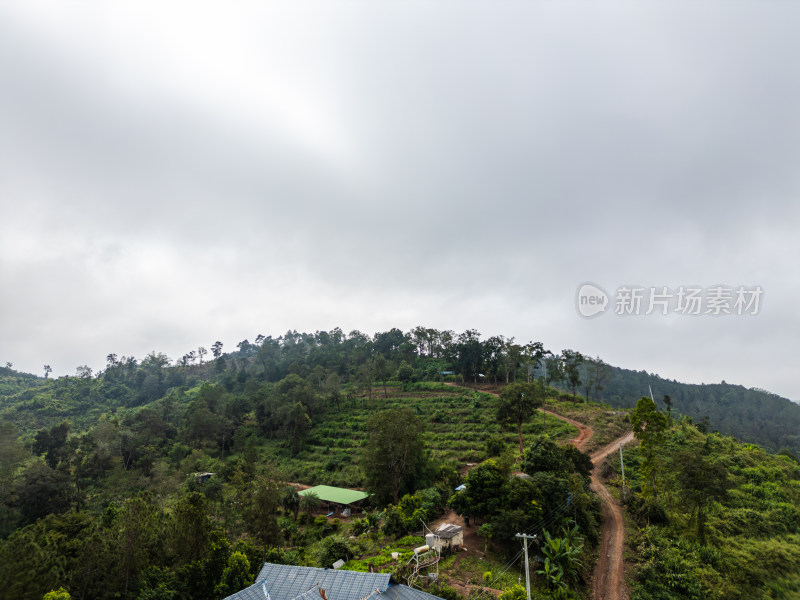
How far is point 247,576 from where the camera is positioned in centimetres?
1988

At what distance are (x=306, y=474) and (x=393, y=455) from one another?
1988 cm

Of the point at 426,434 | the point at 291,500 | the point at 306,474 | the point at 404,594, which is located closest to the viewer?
the point at 404,594

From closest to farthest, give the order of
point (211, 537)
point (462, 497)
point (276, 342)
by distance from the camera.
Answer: point (211, 537) → point (462, 497) → point (276, 342)

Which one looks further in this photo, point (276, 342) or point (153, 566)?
point (276, 342)

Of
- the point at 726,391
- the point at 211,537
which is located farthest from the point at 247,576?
the point at 726,391

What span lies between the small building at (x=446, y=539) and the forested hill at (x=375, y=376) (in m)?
43.6

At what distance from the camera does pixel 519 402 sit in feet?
116

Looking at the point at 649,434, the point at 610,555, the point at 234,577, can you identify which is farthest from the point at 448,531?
the point at 649,434

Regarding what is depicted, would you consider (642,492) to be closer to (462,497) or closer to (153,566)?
(462,497)

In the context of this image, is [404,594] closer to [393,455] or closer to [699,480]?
[393,455]

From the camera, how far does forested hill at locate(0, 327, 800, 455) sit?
6738 cm

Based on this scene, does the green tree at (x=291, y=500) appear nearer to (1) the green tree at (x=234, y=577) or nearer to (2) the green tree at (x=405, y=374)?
(1) the green tree at (x=234, y=577)

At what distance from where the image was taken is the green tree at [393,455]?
31594 mm

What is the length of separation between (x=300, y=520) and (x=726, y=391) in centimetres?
15141
